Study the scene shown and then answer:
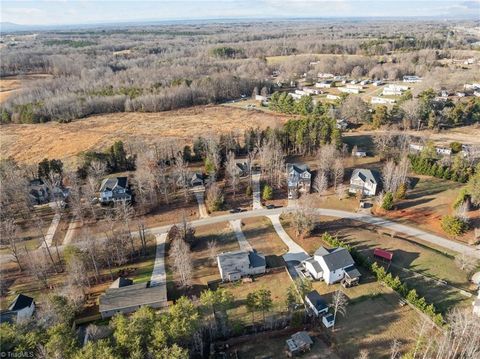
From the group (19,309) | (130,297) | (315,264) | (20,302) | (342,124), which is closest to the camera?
(19,309)

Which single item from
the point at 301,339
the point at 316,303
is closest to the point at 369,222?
the point at 316,303

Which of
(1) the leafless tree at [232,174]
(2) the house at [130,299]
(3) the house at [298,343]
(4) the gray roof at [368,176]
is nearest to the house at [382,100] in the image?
(4) the gray roof at [368,176]

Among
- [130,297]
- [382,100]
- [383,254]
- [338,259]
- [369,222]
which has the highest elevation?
[382,100]

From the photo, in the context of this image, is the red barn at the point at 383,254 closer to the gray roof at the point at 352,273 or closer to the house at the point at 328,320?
the gray roof at the point at 352,273

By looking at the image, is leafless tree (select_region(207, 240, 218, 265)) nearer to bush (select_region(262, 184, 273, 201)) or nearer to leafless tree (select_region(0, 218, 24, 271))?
bush (select_region(262, 184, 273, 201))

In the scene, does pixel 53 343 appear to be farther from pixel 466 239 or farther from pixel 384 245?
pixel 466 239

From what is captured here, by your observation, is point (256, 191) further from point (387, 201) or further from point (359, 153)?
point (359, 153)

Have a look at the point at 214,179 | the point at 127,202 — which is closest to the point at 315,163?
the point at 214,179

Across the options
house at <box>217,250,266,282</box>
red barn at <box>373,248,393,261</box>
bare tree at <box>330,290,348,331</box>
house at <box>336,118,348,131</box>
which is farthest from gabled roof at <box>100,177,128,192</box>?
house at <box>336,118,348,131</box>
